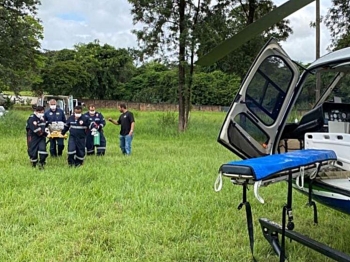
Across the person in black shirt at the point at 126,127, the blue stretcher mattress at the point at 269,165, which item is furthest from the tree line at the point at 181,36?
the blue stretcher mattress at the point at 269,165

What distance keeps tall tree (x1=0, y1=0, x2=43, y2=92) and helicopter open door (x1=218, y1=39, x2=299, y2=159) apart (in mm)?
16967

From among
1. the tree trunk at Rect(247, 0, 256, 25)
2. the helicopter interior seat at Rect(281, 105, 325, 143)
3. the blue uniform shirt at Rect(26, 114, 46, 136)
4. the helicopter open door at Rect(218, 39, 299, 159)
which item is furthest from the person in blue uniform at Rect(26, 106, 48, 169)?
the tree trunk at Rect(247, 0, 256, 25)

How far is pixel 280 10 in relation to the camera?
504 cm

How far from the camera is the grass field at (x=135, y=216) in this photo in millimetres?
4285

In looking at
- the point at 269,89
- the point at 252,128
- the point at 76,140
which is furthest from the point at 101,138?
the point at 269,89

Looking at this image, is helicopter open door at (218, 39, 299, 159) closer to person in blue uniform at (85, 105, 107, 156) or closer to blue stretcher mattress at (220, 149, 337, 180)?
blue stretcher mattress at (220, 149, 337, 180)

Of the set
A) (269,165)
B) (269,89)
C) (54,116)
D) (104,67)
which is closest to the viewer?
(269,165)

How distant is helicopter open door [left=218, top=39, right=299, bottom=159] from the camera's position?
14.9 feet

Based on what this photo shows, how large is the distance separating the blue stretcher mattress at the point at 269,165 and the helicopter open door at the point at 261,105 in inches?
45.5

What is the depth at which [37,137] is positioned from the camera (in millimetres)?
8992

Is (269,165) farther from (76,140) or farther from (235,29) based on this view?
(235,29)

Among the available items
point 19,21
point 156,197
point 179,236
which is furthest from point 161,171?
point 19,21

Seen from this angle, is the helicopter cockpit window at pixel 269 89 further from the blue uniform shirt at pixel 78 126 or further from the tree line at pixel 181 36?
the tree line at pixel 181 36

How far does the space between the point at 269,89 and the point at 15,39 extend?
17552 mm
